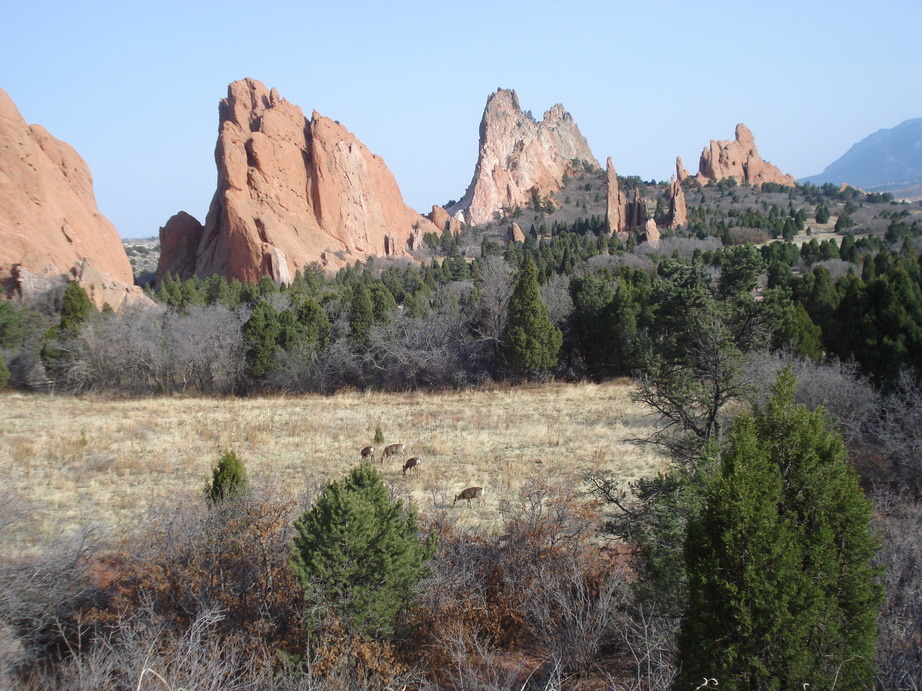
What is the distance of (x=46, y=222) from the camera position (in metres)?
48.1

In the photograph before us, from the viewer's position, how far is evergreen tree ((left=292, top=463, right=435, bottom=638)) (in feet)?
18.5

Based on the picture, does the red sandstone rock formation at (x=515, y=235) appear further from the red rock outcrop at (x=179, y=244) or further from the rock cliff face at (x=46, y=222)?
the rock cliff face at (x=46, y=222)

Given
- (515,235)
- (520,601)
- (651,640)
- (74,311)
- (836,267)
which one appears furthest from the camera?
(515,235)

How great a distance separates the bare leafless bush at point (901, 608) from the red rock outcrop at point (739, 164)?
10364cm

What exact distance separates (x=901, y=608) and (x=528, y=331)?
815 inches

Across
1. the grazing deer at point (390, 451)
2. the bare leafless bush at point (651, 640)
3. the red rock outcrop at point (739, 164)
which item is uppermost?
the red rock outcrop at point (739, 164)

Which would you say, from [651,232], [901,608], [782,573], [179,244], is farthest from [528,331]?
[179,244]

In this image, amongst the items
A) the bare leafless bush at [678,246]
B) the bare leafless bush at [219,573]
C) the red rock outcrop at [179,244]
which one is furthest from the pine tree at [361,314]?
the red rock outcrop at [179,244]

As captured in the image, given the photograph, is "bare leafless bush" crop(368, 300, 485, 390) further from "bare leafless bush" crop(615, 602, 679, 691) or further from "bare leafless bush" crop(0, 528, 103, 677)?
"bare leafless bush" crop(615, 602, 679, 691)

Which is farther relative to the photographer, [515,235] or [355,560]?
[515,235]

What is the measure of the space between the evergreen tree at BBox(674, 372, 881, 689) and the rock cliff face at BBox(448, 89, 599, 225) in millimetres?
96885

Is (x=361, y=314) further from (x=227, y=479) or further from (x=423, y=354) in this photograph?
(x=227, y=479)

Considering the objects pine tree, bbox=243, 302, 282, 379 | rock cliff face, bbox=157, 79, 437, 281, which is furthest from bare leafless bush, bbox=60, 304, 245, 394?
rock cliff face, bbox=157, 79, 437, 281

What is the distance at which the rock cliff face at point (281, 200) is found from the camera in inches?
2410
